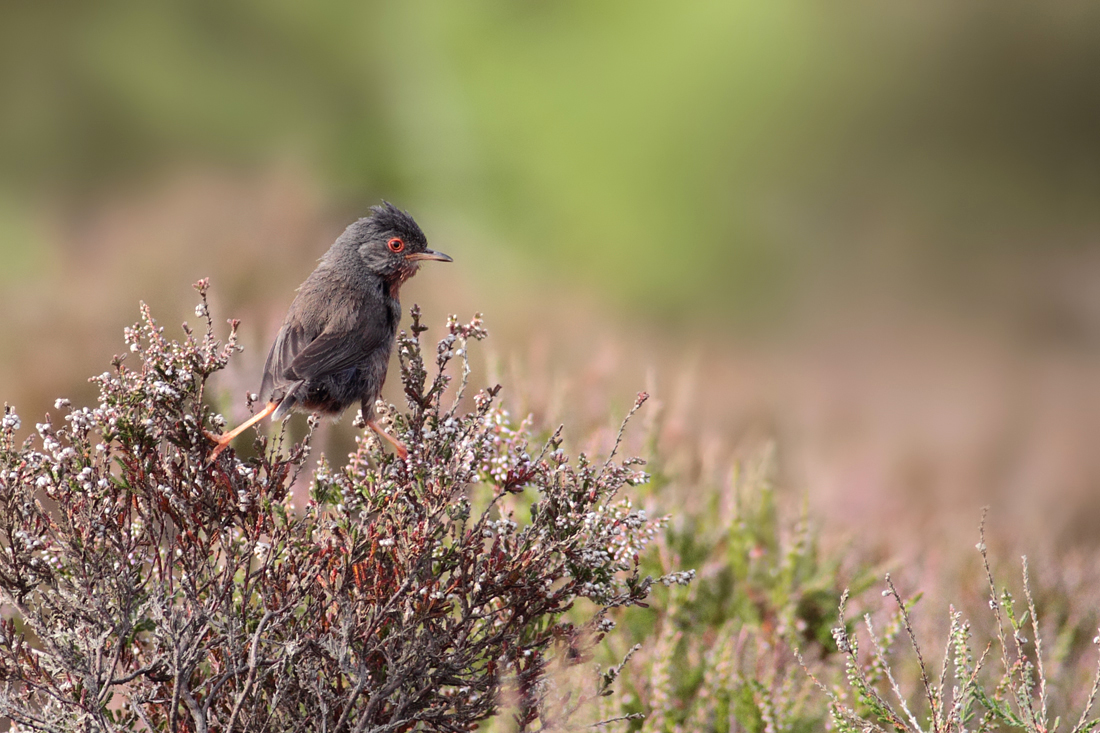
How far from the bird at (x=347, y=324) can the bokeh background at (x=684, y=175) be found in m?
6.17

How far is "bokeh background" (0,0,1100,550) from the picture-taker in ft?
34.8

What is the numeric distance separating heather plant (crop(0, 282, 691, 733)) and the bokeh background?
22.7 feet

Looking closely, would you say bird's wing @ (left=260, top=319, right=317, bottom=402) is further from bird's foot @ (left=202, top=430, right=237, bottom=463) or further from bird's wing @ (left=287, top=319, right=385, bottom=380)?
bird's foot @ (left=202, top=430, right=237, bottom=463)

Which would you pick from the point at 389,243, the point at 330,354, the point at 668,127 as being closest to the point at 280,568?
the point at 330,354

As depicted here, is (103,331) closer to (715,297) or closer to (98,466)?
(98,466)

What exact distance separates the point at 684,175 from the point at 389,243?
1150 cm

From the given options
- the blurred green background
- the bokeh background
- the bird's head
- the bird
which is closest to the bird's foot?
the bird

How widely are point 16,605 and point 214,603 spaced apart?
0.37 meters

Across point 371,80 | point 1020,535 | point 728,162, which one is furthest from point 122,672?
point 371,80

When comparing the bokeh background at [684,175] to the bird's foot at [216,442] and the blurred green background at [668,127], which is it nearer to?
the blurred green background at [668,127]

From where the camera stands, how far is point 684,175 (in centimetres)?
1402

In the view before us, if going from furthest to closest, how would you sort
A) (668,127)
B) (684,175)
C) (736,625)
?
(668,127), (684,175), (736,625)

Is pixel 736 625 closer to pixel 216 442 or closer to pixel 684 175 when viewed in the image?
pixel 216 442

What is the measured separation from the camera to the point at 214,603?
2035 mm
